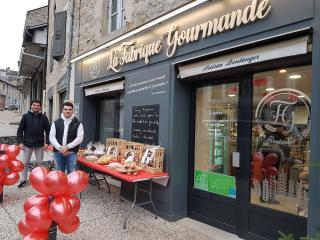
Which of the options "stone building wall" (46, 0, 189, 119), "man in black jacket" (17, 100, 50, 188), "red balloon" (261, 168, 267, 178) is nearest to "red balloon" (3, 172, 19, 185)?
"man in black jacket" (17, 100, 50, 188)

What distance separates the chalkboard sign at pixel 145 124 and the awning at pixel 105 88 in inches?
28.9

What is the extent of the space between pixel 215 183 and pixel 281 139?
1259 millimetres

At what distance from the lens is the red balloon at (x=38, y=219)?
3236mm

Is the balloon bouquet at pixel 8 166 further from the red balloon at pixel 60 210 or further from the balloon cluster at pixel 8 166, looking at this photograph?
the red balloon at pixel 60 210

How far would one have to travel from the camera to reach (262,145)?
13.5 feet

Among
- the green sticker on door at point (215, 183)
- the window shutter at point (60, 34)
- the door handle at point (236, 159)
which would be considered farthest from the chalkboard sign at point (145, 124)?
the window shutter at point (60, 34)

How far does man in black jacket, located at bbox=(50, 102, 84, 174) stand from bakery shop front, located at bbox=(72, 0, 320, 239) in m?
0.98

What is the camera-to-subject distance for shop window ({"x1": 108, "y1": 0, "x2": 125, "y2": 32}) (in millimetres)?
7484

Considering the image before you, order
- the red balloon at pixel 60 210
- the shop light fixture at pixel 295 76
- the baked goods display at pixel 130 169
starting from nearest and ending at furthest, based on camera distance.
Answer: the red balloon at pixel 60 210, the shop light fixture at pixel 295 76, the baked goods display at pixel 130 169

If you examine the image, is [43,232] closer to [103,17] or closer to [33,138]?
[33,138]

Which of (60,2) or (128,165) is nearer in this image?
(128,165)

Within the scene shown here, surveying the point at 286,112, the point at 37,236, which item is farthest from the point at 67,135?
the point at 286,112

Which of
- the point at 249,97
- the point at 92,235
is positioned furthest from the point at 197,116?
the point at 92,235

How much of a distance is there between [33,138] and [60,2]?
24.5 feet
